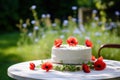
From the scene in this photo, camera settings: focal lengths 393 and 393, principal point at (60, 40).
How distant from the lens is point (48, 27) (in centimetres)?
688

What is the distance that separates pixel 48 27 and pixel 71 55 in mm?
3792

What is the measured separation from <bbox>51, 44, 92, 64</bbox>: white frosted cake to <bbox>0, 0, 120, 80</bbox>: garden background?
2.44 metres

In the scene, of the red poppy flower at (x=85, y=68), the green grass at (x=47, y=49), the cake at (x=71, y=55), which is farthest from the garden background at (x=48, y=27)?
the red poppy flower at (x=85, y=68)

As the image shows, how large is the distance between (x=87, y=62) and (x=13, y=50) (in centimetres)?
549

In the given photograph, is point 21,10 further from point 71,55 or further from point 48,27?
point 71,55

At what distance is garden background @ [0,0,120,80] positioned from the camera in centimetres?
627

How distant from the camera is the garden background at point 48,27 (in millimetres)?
6266

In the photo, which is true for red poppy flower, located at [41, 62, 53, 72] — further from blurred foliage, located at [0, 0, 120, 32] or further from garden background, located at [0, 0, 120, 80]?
blurred foliage, located at [0, 0, 120, 32]

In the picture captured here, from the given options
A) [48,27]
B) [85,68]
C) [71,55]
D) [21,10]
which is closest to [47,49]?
[48,27]

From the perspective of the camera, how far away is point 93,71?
306 centimetres

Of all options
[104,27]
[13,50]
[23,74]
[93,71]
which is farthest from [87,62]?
[13,50]

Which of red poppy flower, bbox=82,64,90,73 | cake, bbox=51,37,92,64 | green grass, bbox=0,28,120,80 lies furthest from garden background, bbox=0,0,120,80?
red poppy flower, bbox=82,64,90,73

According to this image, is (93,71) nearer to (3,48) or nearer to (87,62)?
(87,62)

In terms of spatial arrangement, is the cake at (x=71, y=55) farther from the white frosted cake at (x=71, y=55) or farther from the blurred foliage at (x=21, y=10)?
the blurred foliage at (x=21, y=10)
